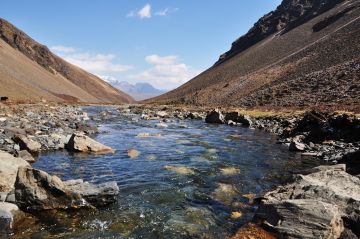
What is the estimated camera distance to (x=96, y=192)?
1220 centimetres

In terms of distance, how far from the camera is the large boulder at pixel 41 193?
11.4m

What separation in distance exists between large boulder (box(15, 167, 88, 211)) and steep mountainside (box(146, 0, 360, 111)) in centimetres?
3458

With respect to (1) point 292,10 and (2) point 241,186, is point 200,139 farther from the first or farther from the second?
(1) point 292,10

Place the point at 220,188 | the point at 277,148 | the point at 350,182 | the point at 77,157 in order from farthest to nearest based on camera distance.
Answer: the point at 277,148
the point at 77,157
the point at 220,188
the point at 350,182

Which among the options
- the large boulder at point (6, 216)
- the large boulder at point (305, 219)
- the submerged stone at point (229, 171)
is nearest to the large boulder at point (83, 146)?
the submerged stone at point (229, 171)

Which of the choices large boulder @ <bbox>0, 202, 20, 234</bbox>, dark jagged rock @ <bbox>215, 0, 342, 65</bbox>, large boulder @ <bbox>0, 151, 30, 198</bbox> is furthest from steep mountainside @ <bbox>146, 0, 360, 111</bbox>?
large boulder @ <bbox>0, 202, 20, 234</bbox>

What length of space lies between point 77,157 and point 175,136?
1302cm

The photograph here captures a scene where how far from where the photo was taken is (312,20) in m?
158

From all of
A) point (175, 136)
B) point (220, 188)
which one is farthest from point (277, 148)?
point (220, 188)

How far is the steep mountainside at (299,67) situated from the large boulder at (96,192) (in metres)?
33.2

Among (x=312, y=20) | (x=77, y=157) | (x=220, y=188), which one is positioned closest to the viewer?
(x=220, y=188)

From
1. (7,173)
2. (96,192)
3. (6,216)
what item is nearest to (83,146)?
(7,173)

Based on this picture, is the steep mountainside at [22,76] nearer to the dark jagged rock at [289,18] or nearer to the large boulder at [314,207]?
the large boulder at [314,207]

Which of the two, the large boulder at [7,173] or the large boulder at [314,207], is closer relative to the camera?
the large boulder at [314,207]
